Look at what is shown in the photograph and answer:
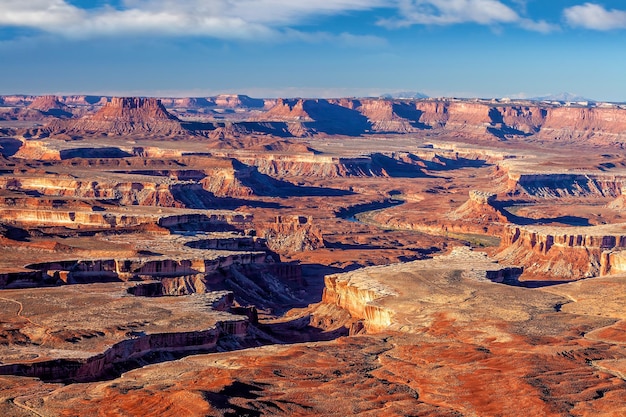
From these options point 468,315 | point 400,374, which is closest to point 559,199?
point 468,315

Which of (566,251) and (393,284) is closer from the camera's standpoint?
(393,284)

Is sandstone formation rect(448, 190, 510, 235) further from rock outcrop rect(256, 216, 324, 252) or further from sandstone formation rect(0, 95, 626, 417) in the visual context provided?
rock outcrop rect(256, 216, 324, 252)

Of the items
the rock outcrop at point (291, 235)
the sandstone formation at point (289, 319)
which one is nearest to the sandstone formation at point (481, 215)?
the sandstone formation at point (289, 319)

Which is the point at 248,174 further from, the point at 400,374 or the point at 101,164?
the point at 400,374

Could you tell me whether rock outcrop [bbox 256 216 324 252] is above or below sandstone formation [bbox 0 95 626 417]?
below

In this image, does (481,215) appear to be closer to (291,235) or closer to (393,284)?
(291,235)

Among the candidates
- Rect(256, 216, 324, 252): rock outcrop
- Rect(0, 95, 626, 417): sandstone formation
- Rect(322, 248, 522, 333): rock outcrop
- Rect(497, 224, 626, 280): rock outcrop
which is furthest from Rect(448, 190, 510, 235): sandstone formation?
Rect(322, 248, 522, 333): rock outcrop

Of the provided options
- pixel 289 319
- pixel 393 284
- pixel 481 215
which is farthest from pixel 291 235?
pixel 393 284

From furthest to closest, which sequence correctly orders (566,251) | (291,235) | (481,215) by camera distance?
1. (481,215)
2. (291,235)
3. (566,251)

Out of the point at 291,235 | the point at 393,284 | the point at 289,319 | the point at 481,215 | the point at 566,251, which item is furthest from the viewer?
the point at 481,215

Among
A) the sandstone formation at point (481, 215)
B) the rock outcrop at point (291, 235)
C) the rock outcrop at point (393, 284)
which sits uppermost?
the rock outcrop at point (393, 284)

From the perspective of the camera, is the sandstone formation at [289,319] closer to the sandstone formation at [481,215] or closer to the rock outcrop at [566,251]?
the rock outcrop at [566,251]

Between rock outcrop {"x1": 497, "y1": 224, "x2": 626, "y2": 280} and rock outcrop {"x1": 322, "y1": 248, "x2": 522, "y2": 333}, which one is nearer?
rock outcrop {"x1": 322, "y1": 248, "x2": 522, "y2": 333}
